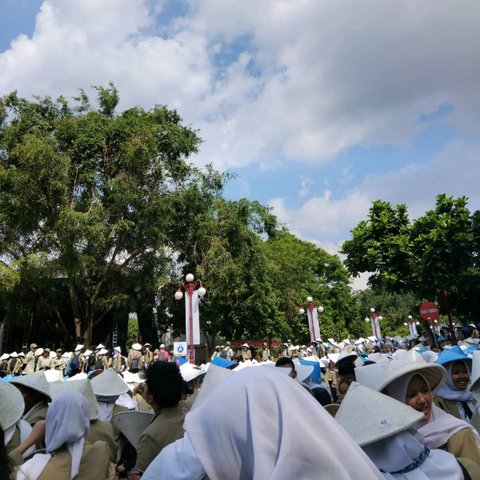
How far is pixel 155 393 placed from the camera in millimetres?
2879

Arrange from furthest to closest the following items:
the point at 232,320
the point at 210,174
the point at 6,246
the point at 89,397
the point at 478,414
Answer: the point at 232,320 → the point at 210,174 → the point at 6,246 → the point at 89,397 → the point at 478,414

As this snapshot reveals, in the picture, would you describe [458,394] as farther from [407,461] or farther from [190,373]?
[190,373]

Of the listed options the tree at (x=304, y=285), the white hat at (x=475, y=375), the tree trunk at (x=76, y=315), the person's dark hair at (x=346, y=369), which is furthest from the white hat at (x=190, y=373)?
the tree at (x=304, y=285)

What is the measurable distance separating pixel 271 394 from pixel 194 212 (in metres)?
23.2

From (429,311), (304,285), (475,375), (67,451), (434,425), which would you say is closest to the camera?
(434,425)

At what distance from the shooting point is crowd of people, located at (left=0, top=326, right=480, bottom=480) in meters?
1.16

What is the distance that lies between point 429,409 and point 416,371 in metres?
0.19

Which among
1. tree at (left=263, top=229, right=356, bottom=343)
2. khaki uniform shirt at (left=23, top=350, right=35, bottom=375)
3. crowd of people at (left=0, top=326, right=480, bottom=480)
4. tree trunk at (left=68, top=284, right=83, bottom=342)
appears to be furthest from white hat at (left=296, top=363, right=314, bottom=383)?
tree at (left=263, top=229, right=356, bottom=343)

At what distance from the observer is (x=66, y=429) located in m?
2.38

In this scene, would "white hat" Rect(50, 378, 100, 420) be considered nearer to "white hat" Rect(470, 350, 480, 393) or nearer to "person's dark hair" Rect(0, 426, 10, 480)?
"person's dark hair" Rect(0, 426, 10, 480)

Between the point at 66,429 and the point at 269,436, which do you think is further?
the point at 66,429

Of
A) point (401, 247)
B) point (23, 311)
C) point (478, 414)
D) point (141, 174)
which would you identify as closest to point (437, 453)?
point (478, 414)

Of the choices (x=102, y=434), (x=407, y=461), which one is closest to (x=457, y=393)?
(x=407, y=461)

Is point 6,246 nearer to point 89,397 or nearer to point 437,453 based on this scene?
point 89,397
